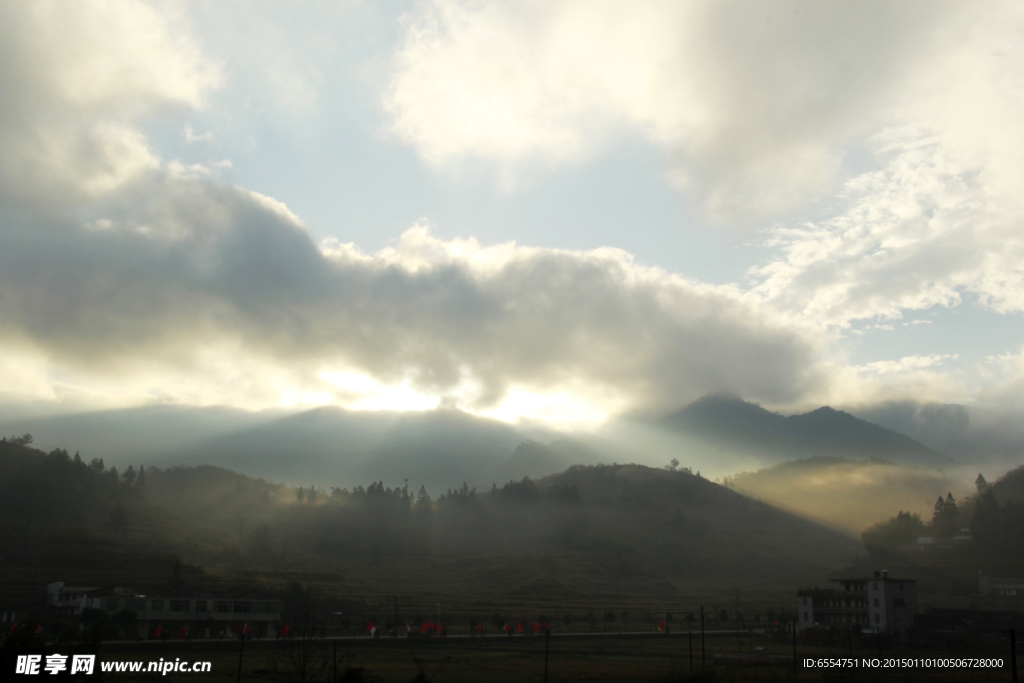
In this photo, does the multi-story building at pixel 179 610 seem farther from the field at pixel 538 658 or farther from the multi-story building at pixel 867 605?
the multi-story building at pixel 867 605

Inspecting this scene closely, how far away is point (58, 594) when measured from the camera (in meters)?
129

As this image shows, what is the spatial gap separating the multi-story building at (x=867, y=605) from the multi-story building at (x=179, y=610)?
110527 millimetres

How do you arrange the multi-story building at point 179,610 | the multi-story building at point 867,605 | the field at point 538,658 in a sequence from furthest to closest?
the multi-story building at point 867,605 < the multi-story building at point 179,610 < the field at point 538,658

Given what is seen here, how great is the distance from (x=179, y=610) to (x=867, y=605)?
440 ft

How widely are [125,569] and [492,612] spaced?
101 metres

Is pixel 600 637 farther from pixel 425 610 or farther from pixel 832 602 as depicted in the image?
pixel 425 610

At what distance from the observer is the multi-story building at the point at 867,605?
127 m

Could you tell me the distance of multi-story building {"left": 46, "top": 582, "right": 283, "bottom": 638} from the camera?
11712cm

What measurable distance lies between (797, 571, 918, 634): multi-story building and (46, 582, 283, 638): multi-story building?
11053cm

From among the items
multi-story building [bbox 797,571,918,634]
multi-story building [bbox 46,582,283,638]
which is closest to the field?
multi-story building [bbox 797,571,918,634]

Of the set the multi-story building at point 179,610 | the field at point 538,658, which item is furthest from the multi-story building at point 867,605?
the multi-story building at point 179,610

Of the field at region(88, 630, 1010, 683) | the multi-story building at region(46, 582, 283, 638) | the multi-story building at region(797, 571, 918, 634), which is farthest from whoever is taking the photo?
the multi-story building at region(797, 571, 918, 634)

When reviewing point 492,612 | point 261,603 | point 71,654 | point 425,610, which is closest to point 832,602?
point 492,612

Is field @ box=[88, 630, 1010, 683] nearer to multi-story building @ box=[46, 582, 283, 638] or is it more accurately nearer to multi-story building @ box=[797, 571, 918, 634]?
multi-story building @ box=[797, 571, 918, 634]
